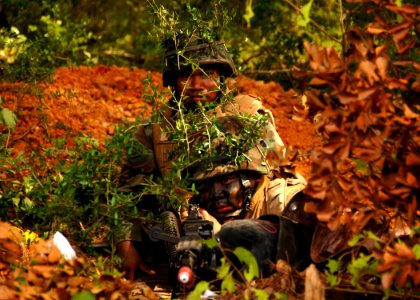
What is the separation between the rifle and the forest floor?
3401 millimetres

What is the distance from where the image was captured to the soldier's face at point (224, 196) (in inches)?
248

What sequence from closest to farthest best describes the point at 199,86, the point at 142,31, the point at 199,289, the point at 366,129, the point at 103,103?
1. the point at 199,289
2. the point at 366,129
3. the point at 199,86
4. the point at 103,103
5. the point at 142,31

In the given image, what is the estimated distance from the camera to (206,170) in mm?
6277

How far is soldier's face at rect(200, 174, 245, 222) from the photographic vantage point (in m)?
6.29

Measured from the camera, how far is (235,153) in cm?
629

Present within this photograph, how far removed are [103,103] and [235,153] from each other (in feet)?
13.8

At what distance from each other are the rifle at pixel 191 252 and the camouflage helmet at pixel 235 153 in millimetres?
402

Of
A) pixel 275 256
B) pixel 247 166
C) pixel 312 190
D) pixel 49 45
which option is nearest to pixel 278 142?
pixel 247 166

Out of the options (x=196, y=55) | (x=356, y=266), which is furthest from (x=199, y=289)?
(x=196, y=55)

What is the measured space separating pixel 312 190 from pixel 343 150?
262mm

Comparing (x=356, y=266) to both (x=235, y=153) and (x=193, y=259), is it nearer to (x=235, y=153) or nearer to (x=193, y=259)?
(x=193, y=259)

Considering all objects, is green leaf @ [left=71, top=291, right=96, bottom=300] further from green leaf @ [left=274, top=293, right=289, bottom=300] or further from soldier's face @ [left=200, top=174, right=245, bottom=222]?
soldier's face @ [left=200, top=174, right=245, bottom=222]

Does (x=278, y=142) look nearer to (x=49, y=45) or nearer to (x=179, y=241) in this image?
(x=179, y=241)

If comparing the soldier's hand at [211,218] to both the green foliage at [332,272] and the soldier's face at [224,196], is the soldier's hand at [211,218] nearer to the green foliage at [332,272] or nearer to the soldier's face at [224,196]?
the soldier's face at [224,196]
